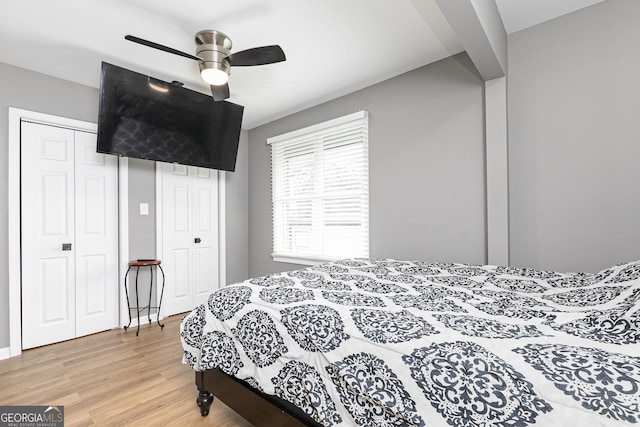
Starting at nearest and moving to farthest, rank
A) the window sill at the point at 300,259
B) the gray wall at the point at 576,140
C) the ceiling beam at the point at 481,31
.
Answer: the ceiling beam at the point at 481,31 < the gray wall at the point at 576,140 < the window sill at the point at 300,259

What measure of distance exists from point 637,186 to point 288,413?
2.39 metres

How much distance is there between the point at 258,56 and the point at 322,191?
1738mm

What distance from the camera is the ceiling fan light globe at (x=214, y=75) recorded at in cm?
228

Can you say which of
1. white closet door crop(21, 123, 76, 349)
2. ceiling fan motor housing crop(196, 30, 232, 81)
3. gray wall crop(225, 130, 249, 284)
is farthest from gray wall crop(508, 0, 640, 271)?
white closet door crop(21, 123, 76, 349)

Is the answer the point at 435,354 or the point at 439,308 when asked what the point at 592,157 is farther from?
the point at 435,354

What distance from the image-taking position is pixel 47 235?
2.84 metres

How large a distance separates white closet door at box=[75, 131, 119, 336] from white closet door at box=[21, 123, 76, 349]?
63 mm

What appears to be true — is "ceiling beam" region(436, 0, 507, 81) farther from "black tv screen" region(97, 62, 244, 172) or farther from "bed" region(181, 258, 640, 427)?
"black tv screen" region(97, 62, 244, 172)

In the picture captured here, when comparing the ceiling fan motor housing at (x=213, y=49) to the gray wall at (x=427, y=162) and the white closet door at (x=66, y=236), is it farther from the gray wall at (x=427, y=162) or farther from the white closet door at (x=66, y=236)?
the white closet door at (x=66, y=236)

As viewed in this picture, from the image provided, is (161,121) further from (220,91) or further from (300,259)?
(300,259)

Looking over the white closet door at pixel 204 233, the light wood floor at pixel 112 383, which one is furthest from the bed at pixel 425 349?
the white closet door at pixel 204 233

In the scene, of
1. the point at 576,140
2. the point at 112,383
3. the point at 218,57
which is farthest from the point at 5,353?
the point at 576,140

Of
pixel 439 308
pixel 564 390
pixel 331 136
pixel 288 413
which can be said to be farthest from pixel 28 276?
pixel 564 390

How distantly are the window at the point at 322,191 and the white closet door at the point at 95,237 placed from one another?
181 cm
